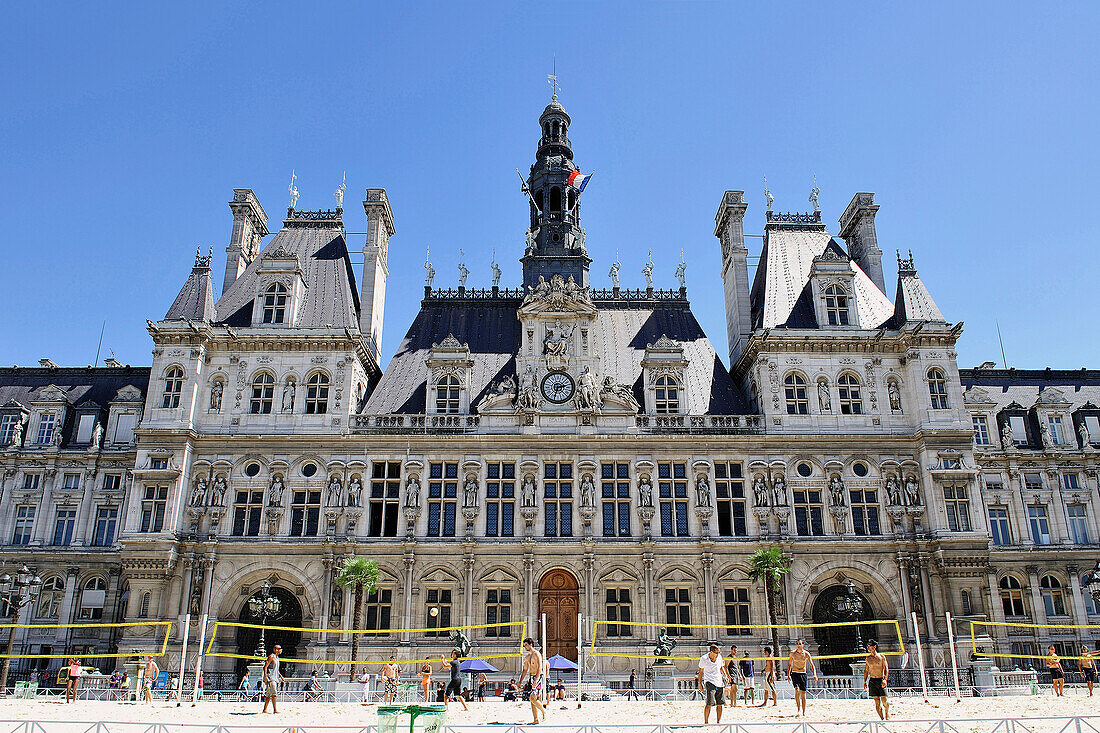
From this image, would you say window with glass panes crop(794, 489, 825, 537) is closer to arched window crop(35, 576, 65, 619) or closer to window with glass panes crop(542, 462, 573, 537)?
window with glass panes crop(542, 462, 573, 537)

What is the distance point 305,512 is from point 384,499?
12.9 ft

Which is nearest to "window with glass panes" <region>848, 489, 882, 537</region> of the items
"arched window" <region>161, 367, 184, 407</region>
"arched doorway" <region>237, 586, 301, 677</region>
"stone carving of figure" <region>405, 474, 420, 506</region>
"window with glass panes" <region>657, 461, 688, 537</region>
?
"window with glass panes" <region>657, 461, 688, 537</region>

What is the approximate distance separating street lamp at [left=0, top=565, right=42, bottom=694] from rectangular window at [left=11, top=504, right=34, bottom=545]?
1845 millimetres

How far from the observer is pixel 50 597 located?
45.8 m

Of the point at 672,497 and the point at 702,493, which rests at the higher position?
the point at 702,493

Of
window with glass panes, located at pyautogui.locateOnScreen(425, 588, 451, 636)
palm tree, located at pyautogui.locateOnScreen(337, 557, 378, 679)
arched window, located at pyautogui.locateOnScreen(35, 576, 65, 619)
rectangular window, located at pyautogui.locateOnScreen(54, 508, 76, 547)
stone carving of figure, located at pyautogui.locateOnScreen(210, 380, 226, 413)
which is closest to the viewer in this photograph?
palm tree, located at pyautogui.locateOnScreen(337, 557, 378, 679)

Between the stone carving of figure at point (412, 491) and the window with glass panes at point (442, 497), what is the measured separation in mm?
640

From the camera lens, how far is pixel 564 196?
54.0 metres

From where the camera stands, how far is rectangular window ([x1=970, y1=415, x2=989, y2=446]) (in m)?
49.4

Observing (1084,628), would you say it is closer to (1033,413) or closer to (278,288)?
(1033,413)

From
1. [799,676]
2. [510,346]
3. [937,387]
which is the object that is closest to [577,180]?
[510,346]

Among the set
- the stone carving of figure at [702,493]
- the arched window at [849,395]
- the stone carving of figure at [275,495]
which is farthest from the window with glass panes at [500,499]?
the arched window at [849,395]

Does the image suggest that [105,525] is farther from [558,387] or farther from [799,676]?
[799,676]

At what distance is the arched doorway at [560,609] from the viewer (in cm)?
4138
